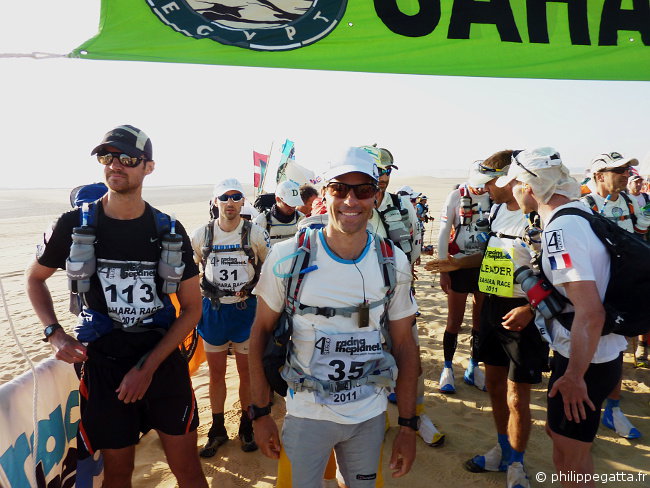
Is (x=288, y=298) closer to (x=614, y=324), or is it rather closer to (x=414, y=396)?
(x=414, y=396)

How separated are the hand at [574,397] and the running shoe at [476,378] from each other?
277 centimetres

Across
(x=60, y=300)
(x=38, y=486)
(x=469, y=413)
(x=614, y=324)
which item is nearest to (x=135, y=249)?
(x=38, y=486)

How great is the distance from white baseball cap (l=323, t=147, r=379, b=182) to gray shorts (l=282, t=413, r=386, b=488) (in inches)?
52.0

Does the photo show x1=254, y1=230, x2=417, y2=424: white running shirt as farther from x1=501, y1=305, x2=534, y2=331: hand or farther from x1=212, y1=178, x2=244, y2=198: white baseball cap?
x1=212, y1=178, x2=244, y2=198: white baseball cap

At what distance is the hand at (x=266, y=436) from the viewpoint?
221 centimetres

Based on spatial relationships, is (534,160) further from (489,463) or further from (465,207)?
(489,463)

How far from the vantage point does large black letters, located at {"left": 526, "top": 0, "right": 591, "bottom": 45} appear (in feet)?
9.36

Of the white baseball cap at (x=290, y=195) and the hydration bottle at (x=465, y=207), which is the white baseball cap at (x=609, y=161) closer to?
the hydration bottle at (x=465, y=207)

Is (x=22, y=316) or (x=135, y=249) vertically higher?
(x=135, y=249)

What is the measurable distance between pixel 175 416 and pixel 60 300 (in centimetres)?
928

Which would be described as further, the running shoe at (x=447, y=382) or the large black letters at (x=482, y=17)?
the running shoe at (x=447, y=382)

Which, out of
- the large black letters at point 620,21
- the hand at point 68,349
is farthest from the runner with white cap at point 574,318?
the hand at point 68,349

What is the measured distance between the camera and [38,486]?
8.75ft

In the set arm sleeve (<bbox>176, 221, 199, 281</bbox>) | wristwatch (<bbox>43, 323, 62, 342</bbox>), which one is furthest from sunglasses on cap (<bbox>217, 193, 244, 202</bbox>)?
wristwatch (<bbox>43, 323, 62, 342</bbox>)
